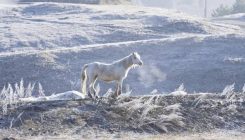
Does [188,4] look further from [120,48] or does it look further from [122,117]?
[122,117]

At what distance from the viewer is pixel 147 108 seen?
14680 millimetres

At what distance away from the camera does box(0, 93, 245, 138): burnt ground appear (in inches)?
546

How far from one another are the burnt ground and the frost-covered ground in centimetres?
1290

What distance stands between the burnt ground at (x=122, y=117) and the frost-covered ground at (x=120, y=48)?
42.3 feet

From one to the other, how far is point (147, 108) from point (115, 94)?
69.3 inches

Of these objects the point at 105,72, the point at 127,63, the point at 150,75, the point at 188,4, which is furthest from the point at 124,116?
the point at 188,4

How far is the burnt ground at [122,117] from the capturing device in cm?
1387

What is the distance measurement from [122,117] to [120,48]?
20.2 m

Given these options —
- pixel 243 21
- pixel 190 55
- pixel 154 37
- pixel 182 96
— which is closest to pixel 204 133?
pixel 182 96

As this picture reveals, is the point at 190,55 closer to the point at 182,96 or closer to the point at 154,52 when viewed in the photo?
the point at 154,52

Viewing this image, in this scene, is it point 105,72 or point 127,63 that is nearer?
point 105,72

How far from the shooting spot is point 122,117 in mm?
14586

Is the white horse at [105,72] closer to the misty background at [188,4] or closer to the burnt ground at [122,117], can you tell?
the burnt ground at [122,117]

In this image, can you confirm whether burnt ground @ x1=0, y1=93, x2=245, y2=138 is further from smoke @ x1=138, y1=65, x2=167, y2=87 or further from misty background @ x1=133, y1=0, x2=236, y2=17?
misty background @ x1=133, y1=0, x2=236, y2=17
